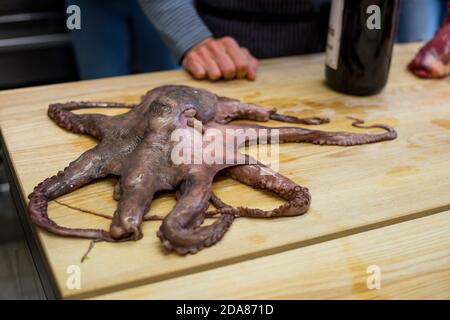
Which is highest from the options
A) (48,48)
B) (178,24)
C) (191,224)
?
(178,24)

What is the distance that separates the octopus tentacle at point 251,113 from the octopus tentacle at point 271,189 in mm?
242

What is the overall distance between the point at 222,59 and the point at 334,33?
1.03 ft

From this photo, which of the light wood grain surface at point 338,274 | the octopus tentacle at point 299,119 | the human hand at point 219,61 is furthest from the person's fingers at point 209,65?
the light wood grain surface at point 338,274

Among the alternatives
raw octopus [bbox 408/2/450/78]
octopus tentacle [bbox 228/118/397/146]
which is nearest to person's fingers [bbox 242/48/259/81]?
octopus tentacle [bbox 228/118/397/146]

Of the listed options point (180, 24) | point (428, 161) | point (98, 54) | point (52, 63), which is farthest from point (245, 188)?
point (52, 63)

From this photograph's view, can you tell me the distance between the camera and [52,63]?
2.35 meters

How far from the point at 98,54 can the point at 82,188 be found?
3.62 feet

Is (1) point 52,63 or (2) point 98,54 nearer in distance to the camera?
(2) point 98,54

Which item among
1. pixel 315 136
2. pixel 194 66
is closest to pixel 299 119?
pixel 315 136

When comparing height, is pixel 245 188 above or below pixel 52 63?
above

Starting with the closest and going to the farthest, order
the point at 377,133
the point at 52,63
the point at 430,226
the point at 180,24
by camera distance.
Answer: the point at 430,226
the point at 377,133
the point at 180,24
the point at 52,63

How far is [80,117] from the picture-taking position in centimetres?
116

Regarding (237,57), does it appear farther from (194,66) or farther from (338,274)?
(338,274)
